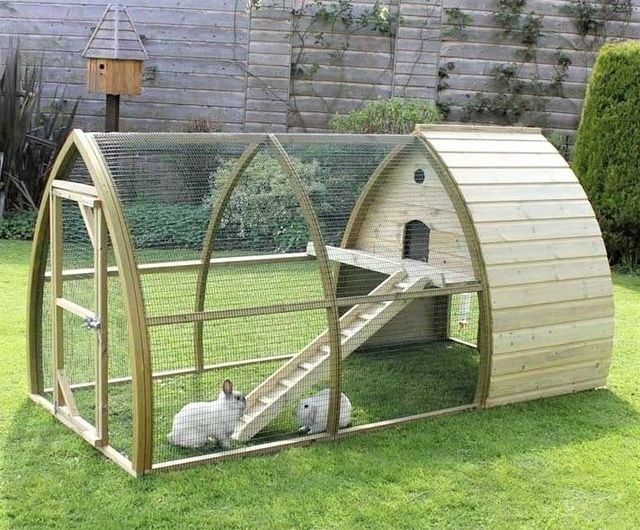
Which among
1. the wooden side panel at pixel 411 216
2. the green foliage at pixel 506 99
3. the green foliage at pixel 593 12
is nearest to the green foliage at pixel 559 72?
the green foliage at pixel 506 99

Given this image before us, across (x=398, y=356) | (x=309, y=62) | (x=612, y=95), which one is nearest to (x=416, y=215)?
(x=398, y=356)

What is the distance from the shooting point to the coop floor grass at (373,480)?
365 centimetres

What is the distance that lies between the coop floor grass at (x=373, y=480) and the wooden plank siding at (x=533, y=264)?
1.04 ft

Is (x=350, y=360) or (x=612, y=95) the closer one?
(x=350, y=360)

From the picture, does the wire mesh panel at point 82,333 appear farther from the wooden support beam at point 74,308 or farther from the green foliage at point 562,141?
the green foliage at point 562,141

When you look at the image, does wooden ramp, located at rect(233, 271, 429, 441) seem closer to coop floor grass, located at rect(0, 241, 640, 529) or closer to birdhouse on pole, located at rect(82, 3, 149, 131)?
coop floor grass, located at rect(0, 241, 640, 529)

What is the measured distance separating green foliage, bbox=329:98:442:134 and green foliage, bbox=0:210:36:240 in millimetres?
3609

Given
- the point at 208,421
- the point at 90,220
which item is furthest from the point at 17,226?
the point at 208,421

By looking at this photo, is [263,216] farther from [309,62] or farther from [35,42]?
[35,42]

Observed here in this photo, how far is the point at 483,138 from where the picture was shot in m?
5.44

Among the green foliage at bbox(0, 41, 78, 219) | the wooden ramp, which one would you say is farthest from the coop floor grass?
the green foliage at bbox(0, 41, 78, 219)

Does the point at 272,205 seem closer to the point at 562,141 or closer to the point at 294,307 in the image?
the point at 294,307

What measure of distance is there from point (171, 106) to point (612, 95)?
5124 millimetres

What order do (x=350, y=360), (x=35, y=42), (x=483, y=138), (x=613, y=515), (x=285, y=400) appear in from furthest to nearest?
1. (x=35, y=42)
2. (x=350, y=360)
3. (x=483, y=138)
4. (x=285, y=400)
5. (x=613, y=515)
